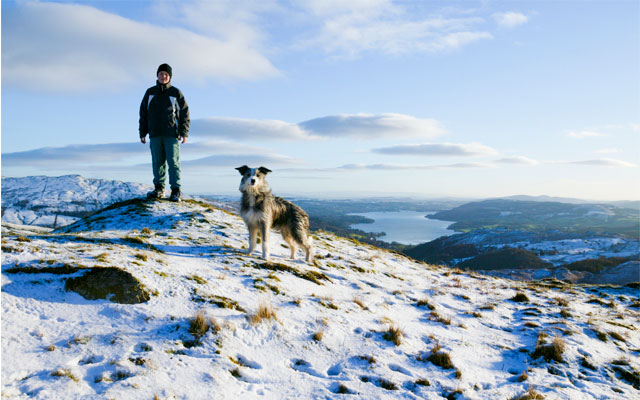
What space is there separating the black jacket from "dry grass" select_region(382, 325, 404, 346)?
10.6m

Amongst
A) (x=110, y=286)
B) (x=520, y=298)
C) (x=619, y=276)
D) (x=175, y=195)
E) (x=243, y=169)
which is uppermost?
(x=243, y=169)

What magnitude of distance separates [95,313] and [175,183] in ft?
32.2

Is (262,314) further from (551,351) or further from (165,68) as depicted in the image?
(165,68)

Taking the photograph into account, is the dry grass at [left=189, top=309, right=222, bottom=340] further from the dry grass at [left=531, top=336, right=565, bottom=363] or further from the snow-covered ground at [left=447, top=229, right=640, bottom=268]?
the snow-covered ground at [left=447, top=229, right=640, bottom=268]

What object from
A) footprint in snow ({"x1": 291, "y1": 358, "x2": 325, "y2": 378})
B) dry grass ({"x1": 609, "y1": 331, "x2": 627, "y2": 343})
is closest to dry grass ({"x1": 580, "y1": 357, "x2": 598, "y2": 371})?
dry grass ({"x1": 609, "y1": 331, "x2": 627, "y2": 343})

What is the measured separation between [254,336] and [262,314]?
1.58 feet

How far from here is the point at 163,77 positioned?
1231 cm

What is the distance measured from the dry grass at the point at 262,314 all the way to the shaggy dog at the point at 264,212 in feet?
11.3

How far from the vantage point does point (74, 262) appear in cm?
584

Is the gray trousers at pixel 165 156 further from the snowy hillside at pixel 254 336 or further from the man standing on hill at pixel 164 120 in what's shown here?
the snowy hillside at pixel 254 336

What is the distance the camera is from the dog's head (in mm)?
9109

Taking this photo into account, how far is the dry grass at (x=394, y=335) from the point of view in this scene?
614cm

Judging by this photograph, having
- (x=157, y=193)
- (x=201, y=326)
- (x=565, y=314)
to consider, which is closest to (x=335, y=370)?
(x=201, y=326)

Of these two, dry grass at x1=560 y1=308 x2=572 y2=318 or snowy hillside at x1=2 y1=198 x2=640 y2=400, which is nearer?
snowy hillside at x1=2 y1=198 x2=640 y2=400
